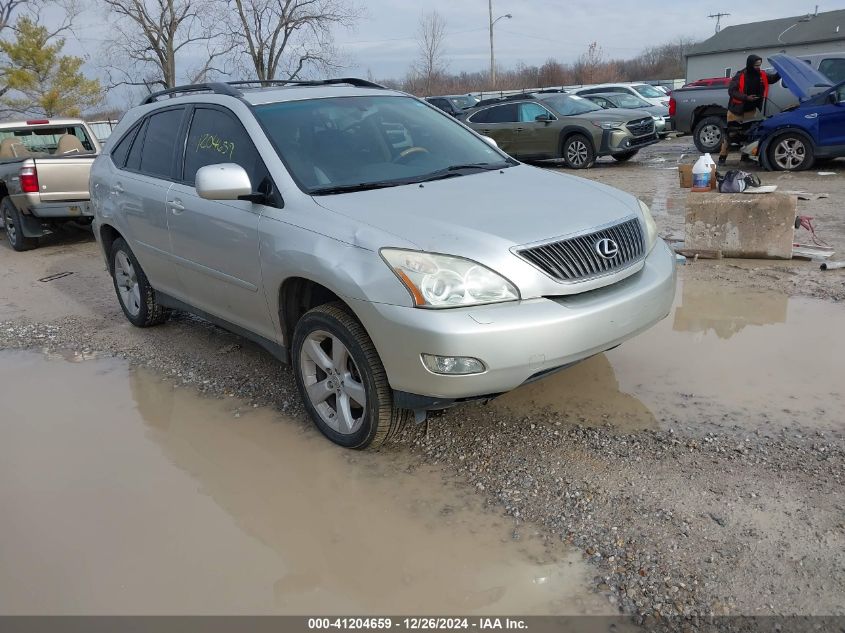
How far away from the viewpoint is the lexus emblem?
338 centimetres

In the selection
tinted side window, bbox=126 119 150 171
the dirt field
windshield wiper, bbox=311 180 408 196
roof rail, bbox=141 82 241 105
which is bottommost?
the dirt field

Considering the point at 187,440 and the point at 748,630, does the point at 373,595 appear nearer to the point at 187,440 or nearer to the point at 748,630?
the point at 748,630

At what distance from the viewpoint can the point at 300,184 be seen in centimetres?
377

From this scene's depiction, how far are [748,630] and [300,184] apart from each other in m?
2.81

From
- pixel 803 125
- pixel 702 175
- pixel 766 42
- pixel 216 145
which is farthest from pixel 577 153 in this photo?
pixel 766 42

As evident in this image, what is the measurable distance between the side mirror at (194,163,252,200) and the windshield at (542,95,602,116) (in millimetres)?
12206

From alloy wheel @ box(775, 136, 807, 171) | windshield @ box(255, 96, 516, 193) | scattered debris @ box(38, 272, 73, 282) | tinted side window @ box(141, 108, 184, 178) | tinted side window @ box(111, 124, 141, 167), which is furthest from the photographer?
alloy wheel @ box(775, 136, 807, 171)

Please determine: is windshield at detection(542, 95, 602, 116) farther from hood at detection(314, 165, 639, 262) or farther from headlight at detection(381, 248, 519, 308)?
headlight at detection(381, 248, 519, 308)

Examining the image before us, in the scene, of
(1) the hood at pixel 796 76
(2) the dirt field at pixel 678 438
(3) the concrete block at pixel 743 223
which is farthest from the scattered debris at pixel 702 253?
(1) the hood at pixel 796 76

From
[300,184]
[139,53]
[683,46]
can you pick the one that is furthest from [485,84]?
[300,184]

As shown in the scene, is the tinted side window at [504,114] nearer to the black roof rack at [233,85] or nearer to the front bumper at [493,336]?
the black roof rack at [233,85]

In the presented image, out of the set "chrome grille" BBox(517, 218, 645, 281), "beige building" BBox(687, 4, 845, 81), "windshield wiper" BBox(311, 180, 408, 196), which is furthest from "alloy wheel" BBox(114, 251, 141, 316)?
"beige building" BBox(687, 4, 845, 81)

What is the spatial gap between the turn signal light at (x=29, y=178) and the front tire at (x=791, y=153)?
11.2 m

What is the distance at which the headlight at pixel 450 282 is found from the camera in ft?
10.1
